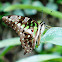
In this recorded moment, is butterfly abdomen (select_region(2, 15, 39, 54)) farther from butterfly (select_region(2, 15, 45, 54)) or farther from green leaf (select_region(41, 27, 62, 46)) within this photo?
green leaf (select_region(41, 27, 62, 46))

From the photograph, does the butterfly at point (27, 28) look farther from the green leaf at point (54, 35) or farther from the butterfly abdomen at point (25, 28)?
the green leaf at point (54, 35)

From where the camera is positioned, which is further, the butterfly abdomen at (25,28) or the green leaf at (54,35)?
the butterfly abdomen at (25,28)

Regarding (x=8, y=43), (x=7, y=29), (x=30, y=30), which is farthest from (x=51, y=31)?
(x=7, y=29)

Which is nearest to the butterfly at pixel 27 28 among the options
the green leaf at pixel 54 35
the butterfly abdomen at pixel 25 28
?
the butterfly abdomen at pixel 25 28

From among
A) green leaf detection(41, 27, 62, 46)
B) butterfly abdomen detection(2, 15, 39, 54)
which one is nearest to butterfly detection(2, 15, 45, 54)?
butterfly abdomen detection(2, 15, 39, 54)

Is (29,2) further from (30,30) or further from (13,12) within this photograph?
(30,30)

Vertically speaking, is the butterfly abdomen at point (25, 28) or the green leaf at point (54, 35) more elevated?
the green leaf at point (54, 35)

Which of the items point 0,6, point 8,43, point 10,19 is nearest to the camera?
point 10,19

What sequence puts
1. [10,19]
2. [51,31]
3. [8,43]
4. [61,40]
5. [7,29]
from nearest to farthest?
1. [61,40]
2. [51,31]
3. [10,19]
4. [8,43]
5. [7,29]
